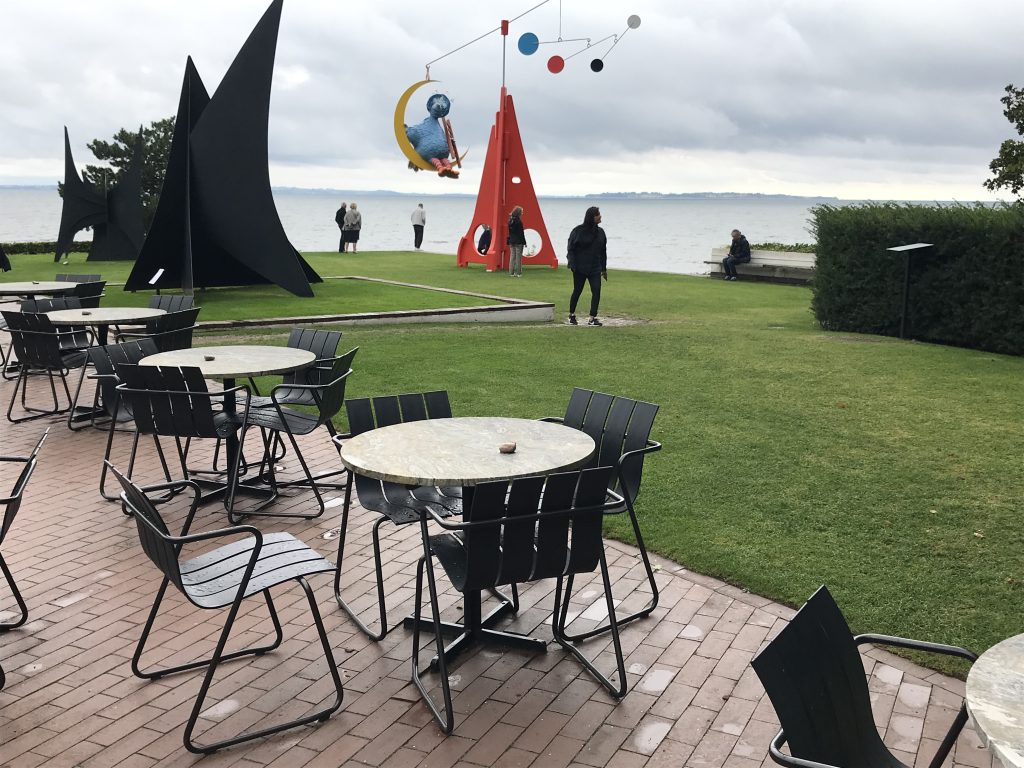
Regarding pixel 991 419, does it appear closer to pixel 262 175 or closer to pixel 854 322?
pixel 854 322

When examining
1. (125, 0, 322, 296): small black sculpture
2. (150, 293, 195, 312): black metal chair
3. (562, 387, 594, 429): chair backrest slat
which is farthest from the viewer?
(125, 0, 322, 296): small black sculpture

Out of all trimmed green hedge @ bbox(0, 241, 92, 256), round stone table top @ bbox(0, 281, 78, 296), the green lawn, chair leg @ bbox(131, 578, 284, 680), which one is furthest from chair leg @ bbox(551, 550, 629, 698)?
trimmed green hedge @ bbox(0, 241, 92, 256)

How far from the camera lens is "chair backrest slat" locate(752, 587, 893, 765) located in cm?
222

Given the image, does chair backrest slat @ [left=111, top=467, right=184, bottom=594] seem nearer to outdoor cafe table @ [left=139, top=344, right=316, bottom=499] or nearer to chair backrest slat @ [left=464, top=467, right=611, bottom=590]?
chair backrest slat @ [left=464, top=467, right=611, bottom=590]

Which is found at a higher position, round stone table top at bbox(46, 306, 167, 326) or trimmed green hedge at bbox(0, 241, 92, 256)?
trimmed green hedge at bbox(0, 241, 92, 256)

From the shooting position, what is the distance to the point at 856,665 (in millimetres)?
2486

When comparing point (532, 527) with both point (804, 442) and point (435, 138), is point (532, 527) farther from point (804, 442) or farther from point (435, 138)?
point (435, 138)

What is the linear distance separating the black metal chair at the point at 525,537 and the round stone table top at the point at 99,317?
5.54 metres

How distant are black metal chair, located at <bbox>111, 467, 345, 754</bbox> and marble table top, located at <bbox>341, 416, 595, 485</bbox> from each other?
0.47 metres

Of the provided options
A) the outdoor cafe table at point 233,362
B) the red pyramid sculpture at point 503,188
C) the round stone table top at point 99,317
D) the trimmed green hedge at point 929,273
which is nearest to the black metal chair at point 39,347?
the round stone table top at point 99,317

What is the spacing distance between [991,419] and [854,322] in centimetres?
635

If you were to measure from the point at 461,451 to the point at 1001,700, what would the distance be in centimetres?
248

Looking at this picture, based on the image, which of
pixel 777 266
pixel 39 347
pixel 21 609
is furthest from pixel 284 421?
pixel 777 266

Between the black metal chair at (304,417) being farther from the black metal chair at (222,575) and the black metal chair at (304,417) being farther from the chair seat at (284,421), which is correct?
the black metal chair at (222,575)
